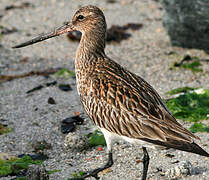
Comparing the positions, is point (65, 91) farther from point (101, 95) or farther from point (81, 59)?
point (101, 95)

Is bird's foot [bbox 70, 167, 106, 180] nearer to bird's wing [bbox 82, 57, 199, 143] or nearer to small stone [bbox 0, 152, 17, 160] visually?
bird's wing [bbox 82, 57, 199, 143]

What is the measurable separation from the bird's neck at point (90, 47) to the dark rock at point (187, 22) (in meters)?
3.49

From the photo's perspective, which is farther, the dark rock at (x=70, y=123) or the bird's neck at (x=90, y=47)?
the dark rock at (x=70, y=123)

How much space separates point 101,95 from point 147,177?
1.17 meters

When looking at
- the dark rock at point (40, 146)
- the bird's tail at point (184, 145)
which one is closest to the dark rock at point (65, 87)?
the dark rock at point (40, 146)

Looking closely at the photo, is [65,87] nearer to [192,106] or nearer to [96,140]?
[96,140]

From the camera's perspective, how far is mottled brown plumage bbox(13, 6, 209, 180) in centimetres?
509

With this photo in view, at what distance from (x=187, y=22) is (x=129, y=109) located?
4707 mm

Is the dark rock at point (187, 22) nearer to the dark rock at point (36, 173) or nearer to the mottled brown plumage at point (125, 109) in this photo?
the mottled brown plumage at point (125, 109)

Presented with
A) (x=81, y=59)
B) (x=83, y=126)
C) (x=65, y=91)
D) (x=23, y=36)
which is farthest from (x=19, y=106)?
(x=23, y=36)

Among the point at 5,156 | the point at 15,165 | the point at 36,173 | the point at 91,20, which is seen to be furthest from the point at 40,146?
the point at 91,20

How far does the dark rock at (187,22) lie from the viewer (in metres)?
9.22

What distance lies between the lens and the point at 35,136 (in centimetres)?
691

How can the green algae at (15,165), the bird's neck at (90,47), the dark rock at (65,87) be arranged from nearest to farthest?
1. the green algae at (15,165)
2. the bird's neck at (90,47)
3. the dark rock at (65,87)
